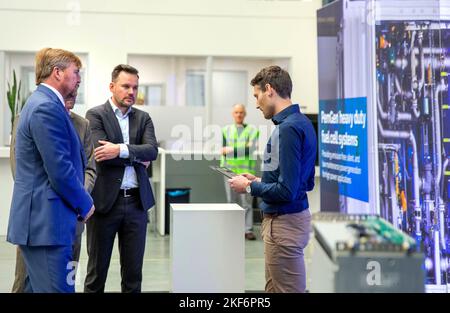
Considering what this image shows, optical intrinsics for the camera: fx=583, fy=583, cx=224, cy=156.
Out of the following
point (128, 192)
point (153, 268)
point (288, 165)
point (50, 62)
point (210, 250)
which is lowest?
point (153, 268)

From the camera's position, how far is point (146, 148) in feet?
10.4

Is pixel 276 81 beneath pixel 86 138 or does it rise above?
above

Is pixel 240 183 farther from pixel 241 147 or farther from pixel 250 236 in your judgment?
pixel 250 236

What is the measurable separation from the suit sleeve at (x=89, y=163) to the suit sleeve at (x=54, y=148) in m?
0.72

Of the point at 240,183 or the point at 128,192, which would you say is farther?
the point at 128,192

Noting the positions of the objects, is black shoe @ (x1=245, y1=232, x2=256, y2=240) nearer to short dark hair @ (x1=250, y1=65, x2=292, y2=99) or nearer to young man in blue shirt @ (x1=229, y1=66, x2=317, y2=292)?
young man in blue shirt @ (x1=229, y1=66, x2=317, y2=292)

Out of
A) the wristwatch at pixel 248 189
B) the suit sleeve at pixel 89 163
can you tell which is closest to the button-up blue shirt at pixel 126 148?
the suit sleeve at pixel 89 163

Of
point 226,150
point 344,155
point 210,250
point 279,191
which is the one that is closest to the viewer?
point 279,191

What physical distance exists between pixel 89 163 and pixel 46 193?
0.85m

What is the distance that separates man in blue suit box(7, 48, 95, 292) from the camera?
7.30ft

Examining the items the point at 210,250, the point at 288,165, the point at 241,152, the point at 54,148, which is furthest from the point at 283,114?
the point at 241,152

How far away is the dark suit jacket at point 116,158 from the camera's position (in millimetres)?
3119

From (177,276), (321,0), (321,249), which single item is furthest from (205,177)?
(321,249)

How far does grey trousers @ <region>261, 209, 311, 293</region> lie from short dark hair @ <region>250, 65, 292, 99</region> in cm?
52
